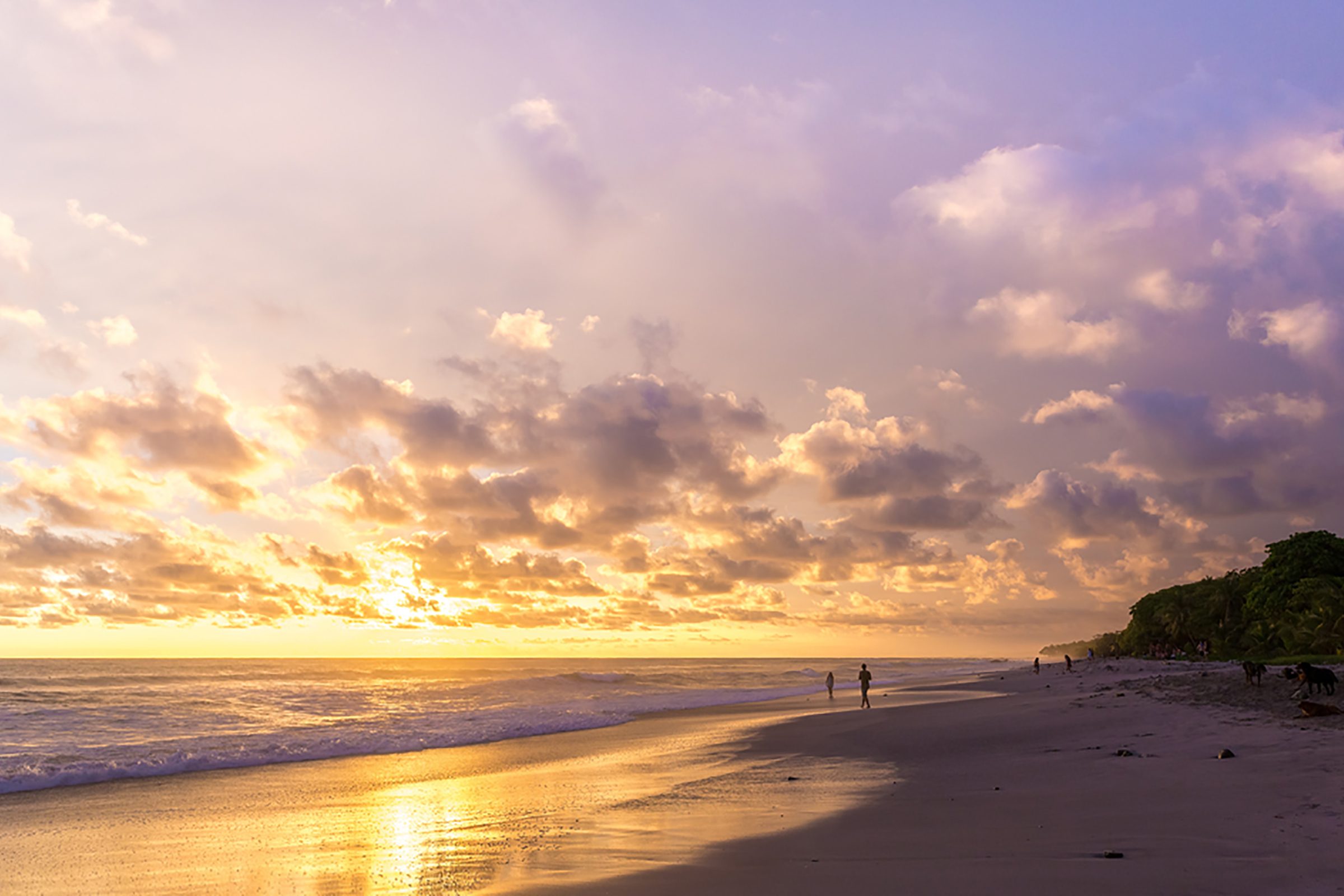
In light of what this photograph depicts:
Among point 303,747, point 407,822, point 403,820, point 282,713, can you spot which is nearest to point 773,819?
point 407,822

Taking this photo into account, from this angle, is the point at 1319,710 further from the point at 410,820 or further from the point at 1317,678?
the point at 410,820

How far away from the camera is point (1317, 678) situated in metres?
19.5

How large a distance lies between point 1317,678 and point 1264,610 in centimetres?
4838

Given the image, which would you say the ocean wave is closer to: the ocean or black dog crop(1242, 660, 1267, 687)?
the ocean

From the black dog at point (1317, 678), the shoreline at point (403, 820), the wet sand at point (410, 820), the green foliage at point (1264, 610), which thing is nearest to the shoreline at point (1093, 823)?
the black dog at point (1317, 678)

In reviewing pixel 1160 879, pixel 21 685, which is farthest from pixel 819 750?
pixel 21 685

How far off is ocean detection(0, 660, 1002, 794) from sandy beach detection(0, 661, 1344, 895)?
3193 mm

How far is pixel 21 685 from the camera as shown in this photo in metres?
76.8

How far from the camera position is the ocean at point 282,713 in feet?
82.9

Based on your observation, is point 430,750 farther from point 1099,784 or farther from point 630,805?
point 1099,784

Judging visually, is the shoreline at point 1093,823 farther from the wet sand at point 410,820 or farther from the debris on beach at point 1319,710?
the wet sand at point 410,820

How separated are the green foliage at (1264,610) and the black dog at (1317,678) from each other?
2631 cm

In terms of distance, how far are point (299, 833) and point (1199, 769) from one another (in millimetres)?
14403

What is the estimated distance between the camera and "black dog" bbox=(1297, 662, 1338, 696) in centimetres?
1950
